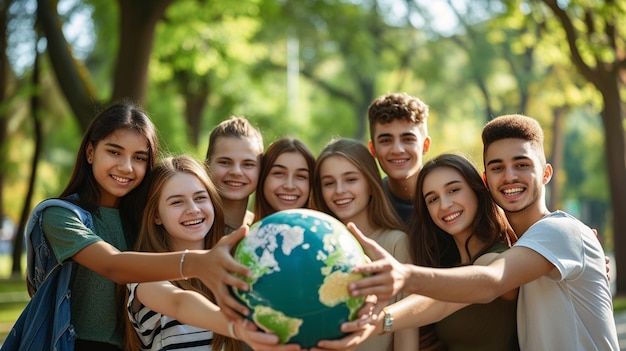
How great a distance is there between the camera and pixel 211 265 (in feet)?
12.6

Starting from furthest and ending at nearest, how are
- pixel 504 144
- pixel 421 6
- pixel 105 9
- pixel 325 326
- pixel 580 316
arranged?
pixel 421 6
pixel 105 9
pixel 504 144
pixel 580 316
pixel 325 326

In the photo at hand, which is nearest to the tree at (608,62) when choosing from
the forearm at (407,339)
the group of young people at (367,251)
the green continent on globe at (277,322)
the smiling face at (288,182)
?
the smiling face at (288,182)

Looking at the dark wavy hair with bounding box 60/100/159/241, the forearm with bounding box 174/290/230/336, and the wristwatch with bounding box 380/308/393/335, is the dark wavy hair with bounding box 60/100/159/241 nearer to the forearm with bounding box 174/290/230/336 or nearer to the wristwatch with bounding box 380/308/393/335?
the forearm with bounding box 174/290/230/336

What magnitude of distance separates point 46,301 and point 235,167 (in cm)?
194

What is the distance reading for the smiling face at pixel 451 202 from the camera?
512 centimetres

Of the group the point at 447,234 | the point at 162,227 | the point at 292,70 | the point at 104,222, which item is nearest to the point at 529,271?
the point at 447,234

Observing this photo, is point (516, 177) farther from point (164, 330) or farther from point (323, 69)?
point (323, 69)

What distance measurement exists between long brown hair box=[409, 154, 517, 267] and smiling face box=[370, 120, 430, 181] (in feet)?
3.14

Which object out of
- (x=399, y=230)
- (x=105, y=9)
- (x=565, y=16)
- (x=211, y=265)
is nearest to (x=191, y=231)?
(x=211, y=265)

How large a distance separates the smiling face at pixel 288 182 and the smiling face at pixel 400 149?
75 centimetres

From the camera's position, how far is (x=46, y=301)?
4.80 meters

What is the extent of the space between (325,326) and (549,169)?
236 centimetres

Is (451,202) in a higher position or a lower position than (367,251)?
higher

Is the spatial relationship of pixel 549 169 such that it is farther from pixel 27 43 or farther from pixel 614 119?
pixel 27 43
